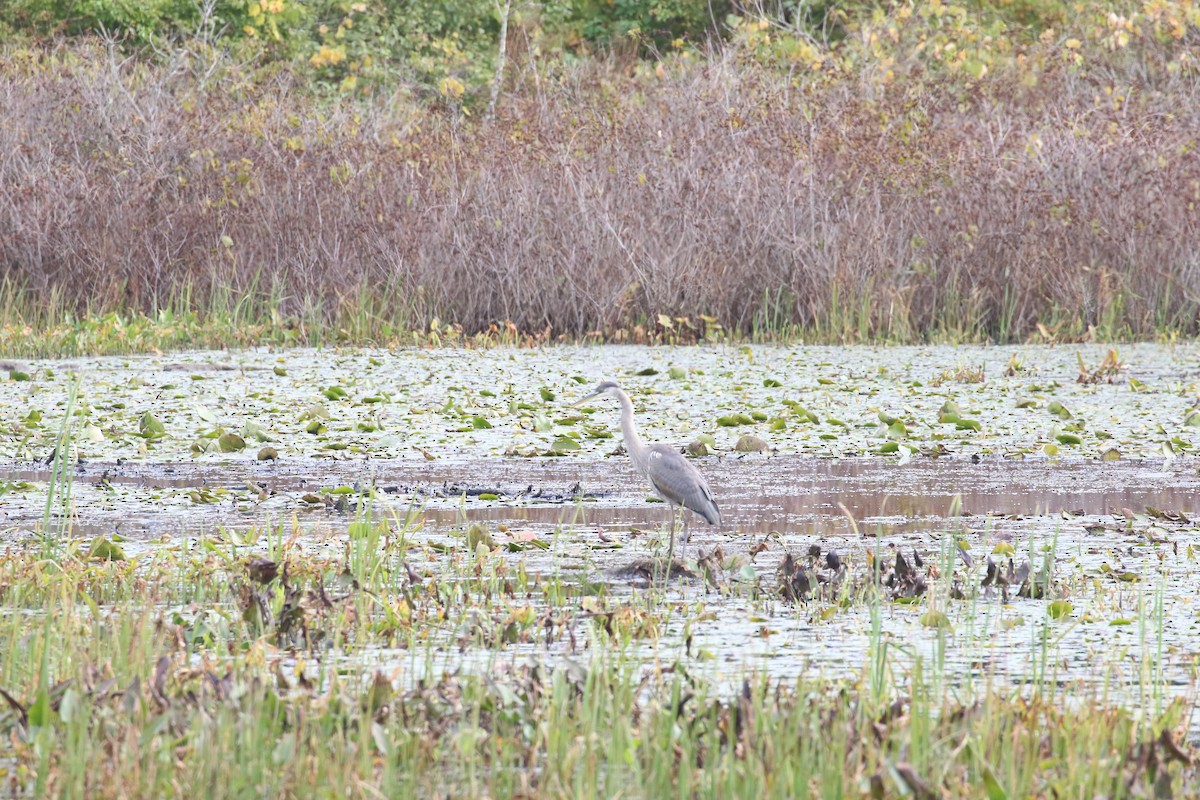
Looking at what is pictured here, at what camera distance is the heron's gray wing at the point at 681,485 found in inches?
225

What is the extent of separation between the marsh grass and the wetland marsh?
12mm

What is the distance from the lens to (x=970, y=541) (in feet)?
18.9

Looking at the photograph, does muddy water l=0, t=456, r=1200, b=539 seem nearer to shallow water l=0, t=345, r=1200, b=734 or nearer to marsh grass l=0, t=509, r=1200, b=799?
shallow water l=0, t=345, r=1200, b=734

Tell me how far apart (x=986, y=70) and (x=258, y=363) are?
29.7 ft

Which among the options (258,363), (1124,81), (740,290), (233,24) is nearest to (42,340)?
(258,363)

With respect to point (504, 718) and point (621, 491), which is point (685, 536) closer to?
point (621, 491)

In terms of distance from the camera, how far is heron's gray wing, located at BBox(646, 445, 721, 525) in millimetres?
5719

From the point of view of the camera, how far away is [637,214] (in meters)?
13.8

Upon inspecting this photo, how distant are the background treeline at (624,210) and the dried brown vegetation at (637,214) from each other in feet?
0.08

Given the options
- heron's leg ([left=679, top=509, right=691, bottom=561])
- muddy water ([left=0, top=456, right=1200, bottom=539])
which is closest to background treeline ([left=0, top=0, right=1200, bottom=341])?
muddy water ([left=0, top=456, right=1200, bottom=539])

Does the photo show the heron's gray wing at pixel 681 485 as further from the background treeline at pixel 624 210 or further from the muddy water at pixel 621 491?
the background treeline at pixel 624 210

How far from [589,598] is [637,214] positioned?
9.47 m

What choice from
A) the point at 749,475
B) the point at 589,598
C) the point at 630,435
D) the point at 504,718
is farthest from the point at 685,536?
the point at 504,718

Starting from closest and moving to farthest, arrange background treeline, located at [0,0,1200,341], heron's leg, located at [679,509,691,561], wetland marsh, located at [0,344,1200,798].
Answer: wetland marsh, located at [0,344,1200,798] → heron's leg, located at [679,509,691,561] → background treeline, located at [0,0,1200,341]
